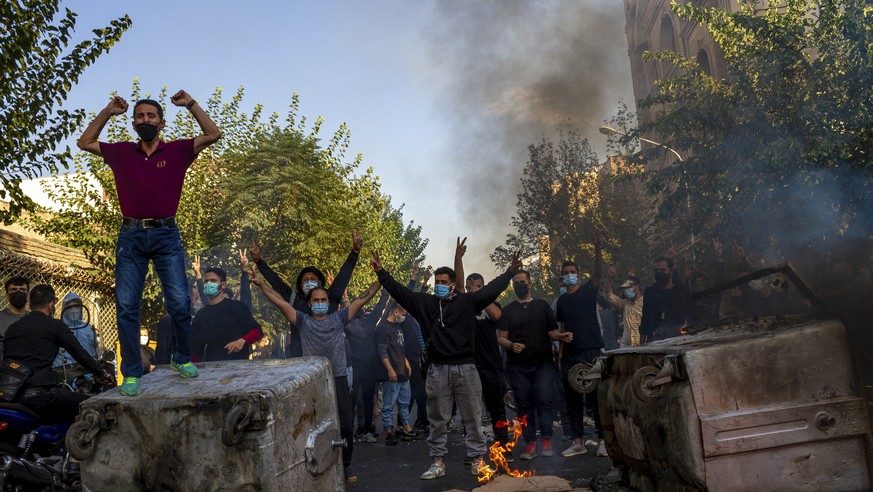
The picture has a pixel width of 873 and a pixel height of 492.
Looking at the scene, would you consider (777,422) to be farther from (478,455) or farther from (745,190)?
(745,190)

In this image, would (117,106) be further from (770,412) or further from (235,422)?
(770,412)

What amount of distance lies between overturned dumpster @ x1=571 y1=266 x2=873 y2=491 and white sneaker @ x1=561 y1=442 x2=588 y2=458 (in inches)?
154

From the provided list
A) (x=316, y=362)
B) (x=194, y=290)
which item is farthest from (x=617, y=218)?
(x=316, y=362)

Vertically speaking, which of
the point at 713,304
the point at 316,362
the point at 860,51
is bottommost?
the point at 316,362

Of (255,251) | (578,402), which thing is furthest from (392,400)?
(255,251)

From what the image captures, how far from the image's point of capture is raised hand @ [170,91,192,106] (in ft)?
15.4

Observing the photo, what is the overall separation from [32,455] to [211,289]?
272cm

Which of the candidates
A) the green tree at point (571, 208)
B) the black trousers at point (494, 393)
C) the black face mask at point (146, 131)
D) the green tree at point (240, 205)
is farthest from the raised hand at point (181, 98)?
the green tree at point (571, 208)

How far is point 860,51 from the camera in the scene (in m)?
10.0

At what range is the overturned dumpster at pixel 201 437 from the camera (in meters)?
3.56

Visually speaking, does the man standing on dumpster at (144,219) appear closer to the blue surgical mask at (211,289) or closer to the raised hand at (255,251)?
the raised hand at (255,251)

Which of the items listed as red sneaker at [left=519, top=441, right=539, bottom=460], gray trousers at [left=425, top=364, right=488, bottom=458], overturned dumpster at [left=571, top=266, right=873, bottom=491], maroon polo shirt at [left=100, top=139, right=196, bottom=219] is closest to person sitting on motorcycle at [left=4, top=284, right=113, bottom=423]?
maroon polo shirt at [left=100, top=139, right=196, bottom=219]

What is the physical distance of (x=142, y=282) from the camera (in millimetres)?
4629

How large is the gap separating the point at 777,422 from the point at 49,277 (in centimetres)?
1371
